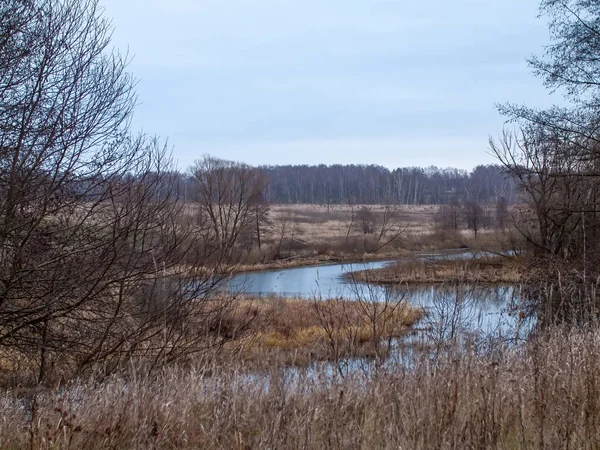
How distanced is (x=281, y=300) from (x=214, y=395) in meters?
13.7

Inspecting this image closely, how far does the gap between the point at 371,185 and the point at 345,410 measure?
10067cm

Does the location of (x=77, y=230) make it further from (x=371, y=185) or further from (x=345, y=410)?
(x=371, y=185)

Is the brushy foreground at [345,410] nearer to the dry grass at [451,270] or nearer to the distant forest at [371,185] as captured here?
the dry grass at [451,270]

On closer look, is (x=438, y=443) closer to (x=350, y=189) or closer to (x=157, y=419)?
(x=157, y=419)

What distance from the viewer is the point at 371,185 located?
341 feet

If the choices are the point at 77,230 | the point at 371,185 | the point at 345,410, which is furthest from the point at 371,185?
the point at 345,410

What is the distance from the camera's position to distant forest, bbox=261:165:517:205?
9944 cm

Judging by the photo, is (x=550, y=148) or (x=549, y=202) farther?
(x=549, y=202)

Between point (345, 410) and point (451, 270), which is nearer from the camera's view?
point (345, 410)

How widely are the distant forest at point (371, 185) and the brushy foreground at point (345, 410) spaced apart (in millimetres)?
86602

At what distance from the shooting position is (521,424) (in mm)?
3535

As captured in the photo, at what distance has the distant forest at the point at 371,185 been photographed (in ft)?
326

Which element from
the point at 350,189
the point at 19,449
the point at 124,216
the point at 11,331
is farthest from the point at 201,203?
the point at 350,189

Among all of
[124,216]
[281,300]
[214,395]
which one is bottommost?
[281,300]
